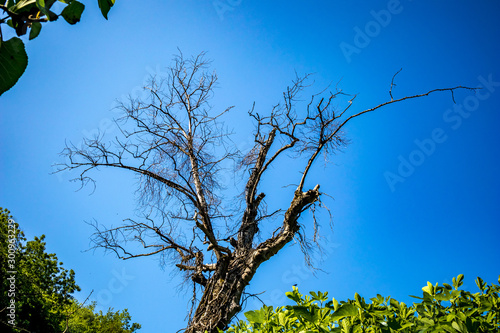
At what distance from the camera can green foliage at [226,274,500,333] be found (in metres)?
1.24

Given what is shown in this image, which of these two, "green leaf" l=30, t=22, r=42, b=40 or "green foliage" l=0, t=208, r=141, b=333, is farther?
"green foliage" l=0, t=208, r=141, b=333

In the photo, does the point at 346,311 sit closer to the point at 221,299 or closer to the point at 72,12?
the point at 72,12

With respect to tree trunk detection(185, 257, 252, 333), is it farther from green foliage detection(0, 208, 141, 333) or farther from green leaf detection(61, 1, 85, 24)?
green foliage detection(0, 208, 141, 333)

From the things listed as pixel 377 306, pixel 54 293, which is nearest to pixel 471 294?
pixel 377 306

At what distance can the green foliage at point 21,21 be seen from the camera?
27.3 inches

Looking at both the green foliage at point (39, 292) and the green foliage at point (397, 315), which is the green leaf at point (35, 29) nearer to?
the green foliage at point (397, 315)

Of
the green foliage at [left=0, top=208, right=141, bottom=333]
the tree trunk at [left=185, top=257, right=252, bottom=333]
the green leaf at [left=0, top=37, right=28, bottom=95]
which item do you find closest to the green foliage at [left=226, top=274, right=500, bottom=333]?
the green leaf at [left=0, top=37, right=28, bottom=95]

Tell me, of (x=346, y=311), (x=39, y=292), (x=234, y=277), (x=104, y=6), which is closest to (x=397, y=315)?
(x=346, y=311)

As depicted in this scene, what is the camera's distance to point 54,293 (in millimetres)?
10984

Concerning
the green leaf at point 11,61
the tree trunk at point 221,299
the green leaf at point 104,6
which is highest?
the tree trunk at point 221,299

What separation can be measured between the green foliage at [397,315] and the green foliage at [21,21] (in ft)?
3.62

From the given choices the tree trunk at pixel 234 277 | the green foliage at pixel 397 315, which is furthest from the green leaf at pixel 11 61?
the tree trunk at pixel 234 277

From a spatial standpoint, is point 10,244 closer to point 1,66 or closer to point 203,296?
point 203,296

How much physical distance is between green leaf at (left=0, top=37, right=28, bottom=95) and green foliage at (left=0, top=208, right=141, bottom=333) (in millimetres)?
9660
